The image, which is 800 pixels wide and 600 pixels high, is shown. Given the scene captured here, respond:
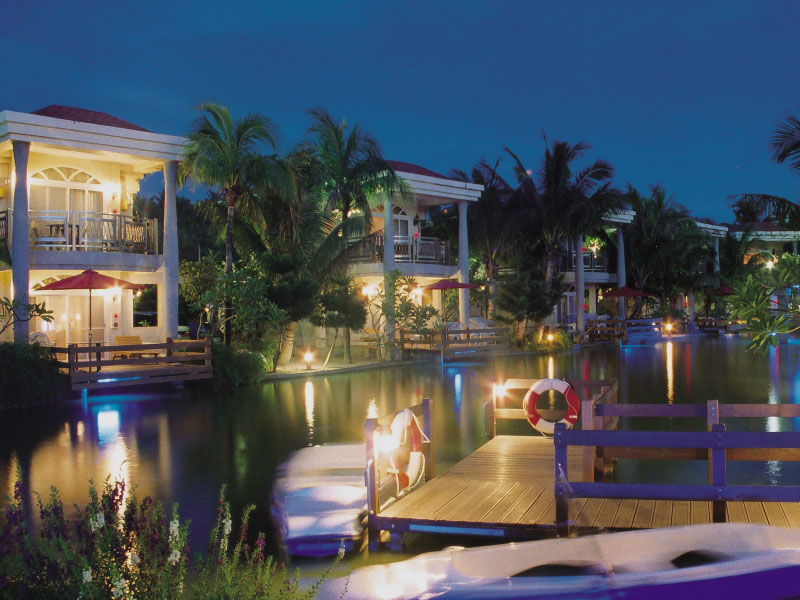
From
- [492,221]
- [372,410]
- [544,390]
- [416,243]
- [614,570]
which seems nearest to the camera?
[614,570]

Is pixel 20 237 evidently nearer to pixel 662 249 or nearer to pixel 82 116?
pixel 82 116

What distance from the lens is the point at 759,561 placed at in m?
4.59

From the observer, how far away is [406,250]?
33031 millimetres

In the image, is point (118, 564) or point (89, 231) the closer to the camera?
point (118, 564)

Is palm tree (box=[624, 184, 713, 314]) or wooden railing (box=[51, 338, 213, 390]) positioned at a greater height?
palm tree (box=[624, 184, 713, 314])

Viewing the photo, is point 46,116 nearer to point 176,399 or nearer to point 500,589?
point 176,399

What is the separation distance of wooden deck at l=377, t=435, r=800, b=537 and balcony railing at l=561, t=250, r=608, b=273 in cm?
3433

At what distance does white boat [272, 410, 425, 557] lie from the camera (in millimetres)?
6996

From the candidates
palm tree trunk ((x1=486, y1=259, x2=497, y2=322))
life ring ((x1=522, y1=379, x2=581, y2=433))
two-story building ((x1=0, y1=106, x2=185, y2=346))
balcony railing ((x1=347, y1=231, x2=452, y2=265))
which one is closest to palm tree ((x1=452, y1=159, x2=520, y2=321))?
palm tree trunk ((x1=486, y1=259, x2=497, y2=322))

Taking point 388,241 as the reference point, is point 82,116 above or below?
above

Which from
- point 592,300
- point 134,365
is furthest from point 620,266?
point 134,365

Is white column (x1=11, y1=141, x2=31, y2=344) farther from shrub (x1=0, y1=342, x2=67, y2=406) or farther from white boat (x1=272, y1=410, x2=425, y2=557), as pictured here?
white boat (x1=272, y1=410, x2=425, y2=557)

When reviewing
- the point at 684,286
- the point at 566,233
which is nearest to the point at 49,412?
the point at 566,233

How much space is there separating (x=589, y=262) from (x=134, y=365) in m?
29.2
